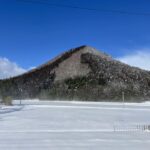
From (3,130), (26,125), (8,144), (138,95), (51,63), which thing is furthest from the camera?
(51,63)

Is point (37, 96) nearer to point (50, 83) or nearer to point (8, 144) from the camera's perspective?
point (50, 83)

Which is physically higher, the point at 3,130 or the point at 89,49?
the point at 89,49

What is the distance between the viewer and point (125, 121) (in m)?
16.9

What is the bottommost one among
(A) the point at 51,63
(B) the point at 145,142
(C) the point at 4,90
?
(B) the point at 145,142

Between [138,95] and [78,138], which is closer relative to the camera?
[78,138]

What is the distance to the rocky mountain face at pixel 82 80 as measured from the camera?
3891 centimetres

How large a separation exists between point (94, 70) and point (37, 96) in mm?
7100

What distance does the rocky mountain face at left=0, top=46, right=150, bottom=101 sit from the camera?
38906mm

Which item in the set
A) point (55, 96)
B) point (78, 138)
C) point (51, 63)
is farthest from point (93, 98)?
point (78, 138)

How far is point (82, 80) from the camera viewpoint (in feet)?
134

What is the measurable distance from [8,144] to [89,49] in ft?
124

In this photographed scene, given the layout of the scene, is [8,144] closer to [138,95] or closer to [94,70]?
[138,95]

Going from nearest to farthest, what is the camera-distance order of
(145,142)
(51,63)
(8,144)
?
(8,144) < (145,142) < (51,63)

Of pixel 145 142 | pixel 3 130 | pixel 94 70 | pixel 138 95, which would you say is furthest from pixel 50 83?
pixel 145 142
